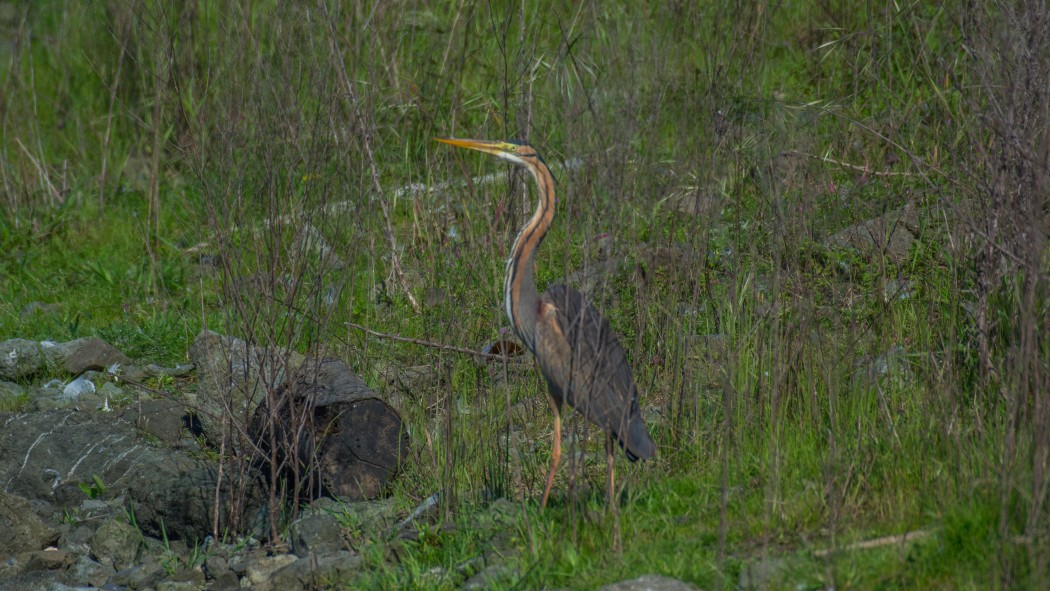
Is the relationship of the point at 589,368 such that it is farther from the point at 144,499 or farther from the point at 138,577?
the point at 144,499

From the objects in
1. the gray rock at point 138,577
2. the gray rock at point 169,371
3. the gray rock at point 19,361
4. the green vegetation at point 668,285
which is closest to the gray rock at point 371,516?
the green vegetation at point 668,285

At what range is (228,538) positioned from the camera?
484 cm

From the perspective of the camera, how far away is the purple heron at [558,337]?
435 centimetres

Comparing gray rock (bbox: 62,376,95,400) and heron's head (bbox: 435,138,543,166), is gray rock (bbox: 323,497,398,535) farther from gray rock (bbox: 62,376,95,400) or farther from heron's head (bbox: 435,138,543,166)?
gray rock (bbox: 62,376,95,400)

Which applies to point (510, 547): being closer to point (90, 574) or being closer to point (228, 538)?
point (228, 538)

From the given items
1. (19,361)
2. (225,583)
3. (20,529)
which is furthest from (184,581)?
(19,361)

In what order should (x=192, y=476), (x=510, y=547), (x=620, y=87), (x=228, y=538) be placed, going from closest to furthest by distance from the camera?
1. (x=510, y=547)
2. (x=228, y=538)
3. (x=192, y=476)
4. (x=620, y=87)

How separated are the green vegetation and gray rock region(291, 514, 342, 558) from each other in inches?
15.3

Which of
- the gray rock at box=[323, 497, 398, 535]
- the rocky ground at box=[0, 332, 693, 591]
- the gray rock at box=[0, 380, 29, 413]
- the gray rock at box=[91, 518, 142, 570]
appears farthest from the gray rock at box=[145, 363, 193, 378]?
the gray rock at box=[323, 497, 398, 535]

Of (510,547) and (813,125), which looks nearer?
(510,547)

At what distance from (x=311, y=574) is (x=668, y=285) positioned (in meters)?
2.64

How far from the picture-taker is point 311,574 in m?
4.15

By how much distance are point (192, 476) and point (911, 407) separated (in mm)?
3005

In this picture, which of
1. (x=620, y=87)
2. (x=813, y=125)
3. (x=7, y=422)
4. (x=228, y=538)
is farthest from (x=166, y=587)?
(x=813, y=125)
